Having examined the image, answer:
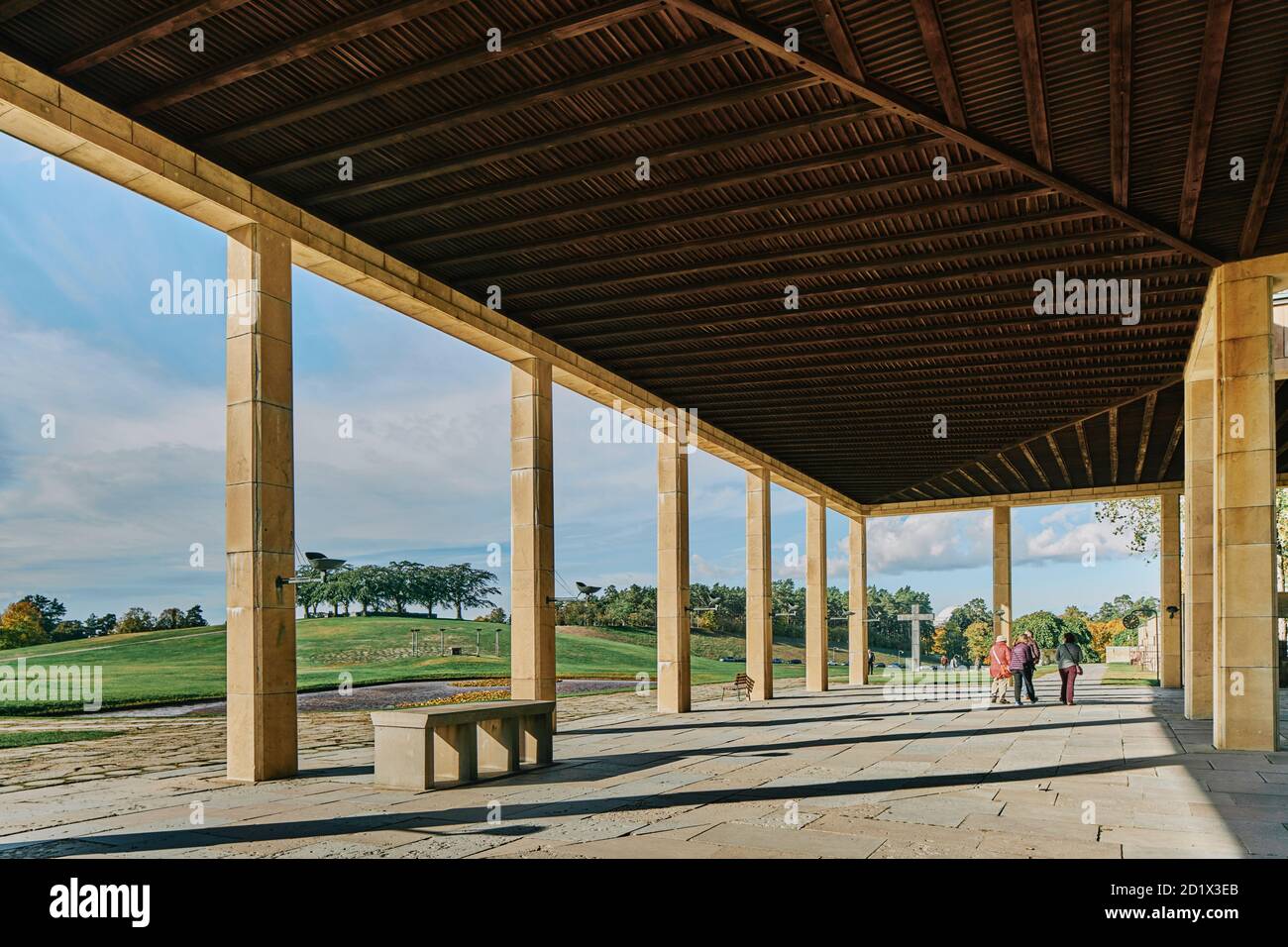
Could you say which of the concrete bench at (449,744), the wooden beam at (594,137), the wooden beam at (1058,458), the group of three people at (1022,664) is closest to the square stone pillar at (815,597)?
the wooden beam at (1058,458)

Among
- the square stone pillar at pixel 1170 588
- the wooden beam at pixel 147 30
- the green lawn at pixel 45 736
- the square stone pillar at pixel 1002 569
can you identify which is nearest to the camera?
the wooden beam at pixel 147 30

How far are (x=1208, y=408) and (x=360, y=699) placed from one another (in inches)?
1013

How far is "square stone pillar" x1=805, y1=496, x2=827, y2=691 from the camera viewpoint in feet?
115

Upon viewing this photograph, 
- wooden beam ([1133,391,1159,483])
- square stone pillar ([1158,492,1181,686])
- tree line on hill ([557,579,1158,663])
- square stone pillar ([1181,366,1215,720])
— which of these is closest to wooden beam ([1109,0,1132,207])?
square stone pillar ([1181,366,1215,720])

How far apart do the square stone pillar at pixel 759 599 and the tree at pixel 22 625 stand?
4078 cm

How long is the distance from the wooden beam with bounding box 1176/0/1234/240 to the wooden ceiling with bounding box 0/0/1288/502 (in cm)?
3

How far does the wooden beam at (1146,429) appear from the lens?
2361cm

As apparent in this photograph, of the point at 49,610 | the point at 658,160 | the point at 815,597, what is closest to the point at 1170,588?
the point at 815,597

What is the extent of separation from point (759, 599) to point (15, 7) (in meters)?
23.6

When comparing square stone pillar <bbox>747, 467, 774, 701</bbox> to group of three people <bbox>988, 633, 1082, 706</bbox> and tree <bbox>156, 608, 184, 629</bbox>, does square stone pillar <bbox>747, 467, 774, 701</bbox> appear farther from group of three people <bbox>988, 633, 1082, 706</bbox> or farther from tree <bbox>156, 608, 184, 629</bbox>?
tree <bbox>156, 608, 184, 629</bbox>

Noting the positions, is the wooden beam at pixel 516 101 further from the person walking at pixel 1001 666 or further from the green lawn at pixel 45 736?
the person walking at pixel 1001 666

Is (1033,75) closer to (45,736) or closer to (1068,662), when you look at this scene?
(1068,662)
